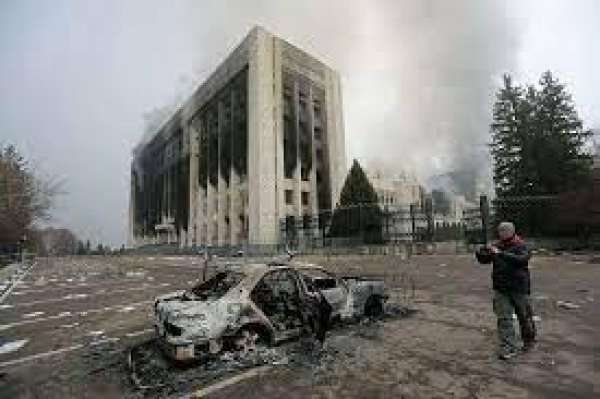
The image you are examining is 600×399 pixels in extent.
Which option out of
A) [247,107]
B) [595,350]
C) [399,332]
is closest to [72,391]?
[399,332]

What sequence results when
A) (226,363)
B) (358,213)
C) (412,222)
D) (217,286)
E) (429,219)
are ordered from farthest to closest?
(358,213), (412,222), (429,219), (217,286), (226,363)

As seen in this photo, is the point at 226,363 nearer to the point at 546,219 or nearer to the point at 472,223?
the point at 472,223

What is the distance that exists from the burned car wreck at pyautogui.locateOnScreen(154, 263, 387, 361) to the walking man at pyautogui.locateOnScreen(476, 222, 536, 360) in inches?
92.4

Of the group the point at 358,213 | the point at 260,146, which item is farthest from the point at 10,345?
the point at 260,146

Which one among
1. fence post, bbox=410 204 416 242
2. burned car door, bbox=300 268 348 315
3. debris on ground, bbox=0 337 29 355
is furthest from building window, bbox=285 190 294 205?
burned car door, bbox=300 268 348 315

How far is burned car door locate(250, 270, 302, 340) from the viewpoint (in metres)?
6.57

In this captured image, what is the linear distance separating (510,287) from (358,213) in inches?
1196

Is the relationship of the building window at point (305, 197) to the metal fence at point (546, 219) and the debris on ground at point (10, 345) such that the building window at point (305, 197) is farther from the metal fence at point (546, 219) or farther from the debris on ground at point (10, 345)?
the debris on ground at point (10, 345)

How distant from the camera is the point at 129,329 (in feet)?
29.3

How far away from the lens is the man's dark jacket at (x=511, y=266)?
5852 mm

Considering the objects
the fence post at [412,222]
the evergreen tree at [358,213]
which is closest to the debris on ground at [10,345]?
the fence post at [412,222]

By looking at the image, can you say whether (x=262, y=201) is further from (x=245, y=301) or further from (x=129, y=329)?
(x=245, y=301)

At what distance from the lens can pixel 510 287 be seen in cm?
588

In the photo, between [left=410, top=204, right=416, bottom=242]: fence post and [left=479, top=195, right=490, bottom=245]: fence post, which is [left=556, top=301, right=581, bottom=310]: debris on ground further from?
[left=410, top=204, right=416, bottom=242]: fence post
